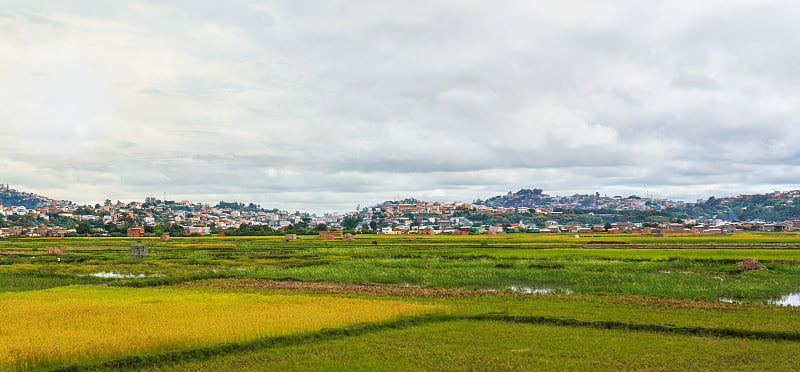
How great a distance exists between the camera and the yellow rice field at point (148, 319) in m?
11.1

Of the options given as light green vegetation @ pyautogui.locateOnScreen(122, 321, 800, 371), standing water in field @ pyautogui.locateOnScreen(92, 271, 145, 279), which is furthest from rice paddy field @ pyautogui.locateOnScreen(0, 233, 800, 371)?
standing water in field @ pyautogui.locateOnScreen(92, 271, 145, 279)

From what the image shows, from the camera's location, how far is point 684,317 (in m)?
14.9

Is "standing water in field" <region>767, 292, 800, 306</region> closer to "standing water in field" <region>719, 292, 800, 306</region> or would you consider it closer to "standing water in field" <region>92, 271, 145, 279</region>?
"standing water in field" <region>719, 292, 800, 306</region>

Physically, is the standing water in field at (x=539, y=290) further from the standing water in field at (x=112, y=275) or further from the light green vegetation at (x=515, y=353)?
the standing water in field at (x=112, y=275)

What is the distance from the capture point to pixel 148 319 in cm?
1467

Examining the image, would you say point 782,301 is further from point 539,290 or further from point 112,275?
point 112,275

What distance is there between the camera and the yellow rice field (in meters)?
11.1

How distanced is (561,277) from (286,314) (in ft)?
47.0

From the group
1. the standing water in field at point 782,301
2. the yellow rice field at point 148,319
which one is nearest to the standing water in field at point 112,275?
the yellow rice field at point 148,319

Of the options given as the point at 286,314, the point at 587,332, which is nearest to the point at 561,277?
the point at 587,332

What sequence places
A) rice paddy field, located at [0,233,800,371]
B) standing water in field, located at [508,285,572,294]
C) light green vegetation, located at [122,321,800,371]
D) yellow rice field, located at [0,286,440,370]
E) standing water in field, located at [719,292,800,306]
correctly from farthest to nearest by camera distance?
standing water in field, located at [508,285,572,294]
standing water in field, located at [719,292,800,306]
yellow rice field, located at [0,286,440,370]
rice paddy field, located at [0,233,800,371]
light green vegetation, located at [122,321,800,371]

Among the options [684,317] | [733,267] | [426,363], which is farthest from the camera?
[733,267]

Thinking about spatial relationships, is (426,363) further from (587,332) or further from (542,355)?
(587,332)

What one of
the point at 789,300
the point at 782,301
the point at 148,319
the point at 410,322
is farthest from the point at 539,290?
the point at 148,319
